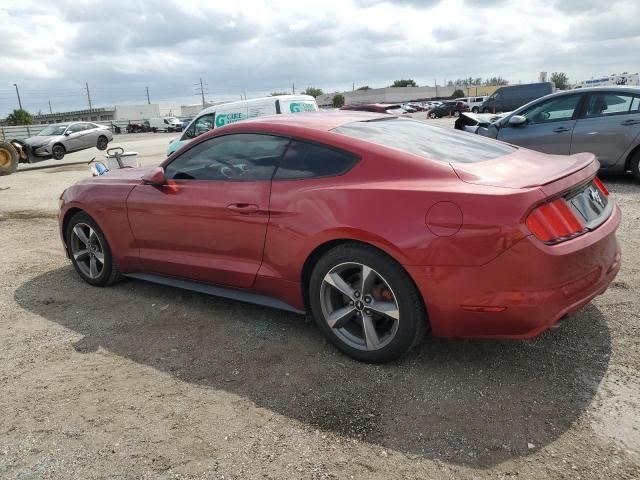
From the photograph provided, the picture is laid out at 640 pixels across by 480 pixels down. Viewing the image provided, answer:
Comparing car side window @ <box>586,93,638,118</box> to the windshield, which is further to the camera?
the windshield

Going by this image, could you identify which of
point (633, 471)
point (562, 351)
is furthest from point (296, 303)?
point (633, 471)

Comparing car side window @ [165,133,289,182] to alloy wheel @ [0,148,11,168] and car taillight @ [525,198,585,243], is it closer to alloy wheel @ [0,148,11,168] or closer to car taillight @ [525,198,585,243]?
car taillight @ [525,198,585,243]

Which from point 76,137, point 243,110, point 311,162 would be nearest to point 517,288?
point 311,162

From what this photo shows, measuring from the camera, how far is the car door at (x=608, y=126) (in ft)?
25.3

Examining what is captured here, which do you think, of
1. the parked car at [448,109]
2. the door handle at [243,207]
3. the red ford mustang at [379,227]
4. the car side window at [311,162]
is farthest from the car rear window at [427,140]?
the parked car at [448,109]

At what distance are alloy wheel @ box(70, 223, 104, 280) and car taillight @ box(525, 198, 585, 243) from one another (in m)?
3.61

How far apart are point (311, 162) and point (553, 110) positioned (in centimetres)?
663

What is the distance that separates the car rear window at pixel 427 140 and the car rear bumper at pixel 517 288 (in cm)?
74

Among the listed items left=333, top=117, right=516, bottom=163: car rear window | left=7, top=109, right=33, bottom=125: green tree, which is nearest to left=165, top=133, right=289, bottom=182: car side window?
left=333, top=117, right=516, bottom=163: car rear window

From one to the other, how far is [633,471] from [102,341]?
10.6 ft

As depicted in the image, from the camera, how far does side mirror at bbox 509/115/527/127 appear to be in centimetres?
852

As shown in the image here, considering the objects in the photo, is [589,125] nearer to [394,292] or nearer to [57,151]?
[394,292]

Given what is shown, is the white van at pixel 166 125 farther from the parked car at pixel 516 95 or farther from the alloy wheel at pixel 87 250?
the alloy wheel at pixel 87 250

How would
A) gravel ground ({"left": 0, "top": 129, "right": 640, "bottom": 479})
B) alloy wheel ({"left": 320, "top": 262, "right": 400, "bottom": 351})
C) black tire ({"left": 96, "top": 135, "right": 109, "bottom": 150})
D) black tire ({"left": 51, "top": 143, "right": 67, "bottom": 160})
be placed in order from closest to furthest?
gravel ground ({"left": 0, "top": 129, "right": 640, "bottom": 479})
alloy wheel ({"left": 320, "top": 262, "right": 400, "bottom": 351})
black tire ({"left": 51, "top": 143, "right": 67, "bottom": 160})
black tire ({"left": 96, "top": 135, "right": 109, "bottom": 150})
